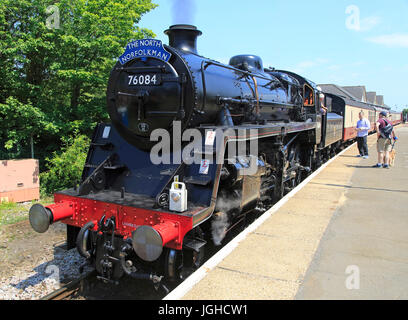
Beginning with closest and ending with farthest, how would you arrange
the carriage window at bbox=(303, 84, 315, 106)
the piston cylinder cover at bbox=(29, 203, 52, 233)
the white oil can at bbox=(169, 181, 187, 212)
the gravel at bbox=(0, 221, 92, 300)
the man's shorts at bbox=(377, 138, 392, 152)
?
the white oil can at bbox=(169, 181, 187, 212)
the piston cylinder cover at bbox=(29, 203, 52, 233)
the gravel at bbox=(0, 221, 92, 300)
the carriage window at bbox=(303, 84, 315, 106)
the man's shorts at bbox=(377, 138, 392, 152)

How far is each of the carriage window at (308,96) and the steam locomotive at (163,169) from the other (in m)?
4.00

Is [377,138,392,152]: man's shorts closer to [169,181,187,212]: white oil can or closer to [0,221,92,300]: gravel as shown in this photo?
[169,181,187,212]: white oil can

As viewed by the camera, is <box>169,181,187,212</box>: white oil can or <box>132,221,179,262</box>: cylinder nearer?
<box>132,221,179,262</box>: cylinder

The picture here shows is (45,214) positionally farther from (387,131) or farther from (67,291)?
(387,131)

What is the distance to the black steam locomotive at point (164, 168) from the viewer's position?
348 cm

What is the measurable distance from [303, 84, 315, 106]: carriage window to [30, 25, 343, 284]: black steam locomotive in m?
4.00

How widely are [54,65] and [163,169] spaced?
896 cm

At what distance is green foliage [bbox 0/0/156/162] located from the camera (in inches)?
423

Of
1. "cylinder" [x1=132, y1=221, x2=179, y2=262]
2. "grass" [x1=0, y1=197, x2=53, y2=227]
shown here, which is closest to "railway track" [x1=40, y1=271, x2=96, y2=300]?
"cylinder" [x1=132, y1=221, x2=179, y2=262]

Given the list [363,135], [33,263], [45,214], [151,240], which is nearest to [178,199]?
[151,240]

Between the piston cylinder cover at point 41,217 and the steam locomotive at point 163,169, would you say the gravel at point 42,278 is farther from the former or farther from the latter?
the piston cylinder cover at point 41,217

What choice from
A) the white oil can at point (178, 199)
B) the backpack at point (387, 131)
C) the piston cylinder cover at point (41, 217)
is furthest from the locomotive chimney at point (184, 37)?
the backpack at point (387, 131)
